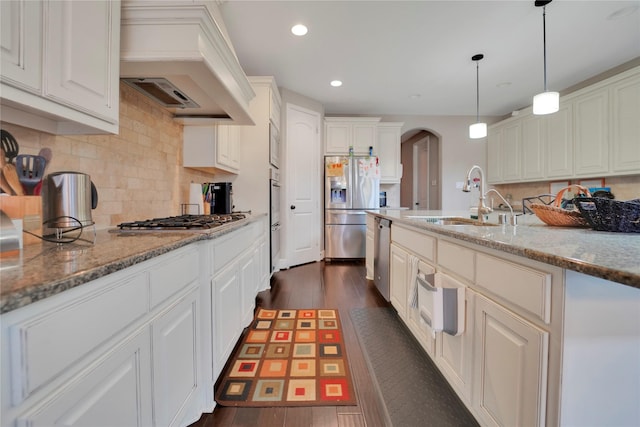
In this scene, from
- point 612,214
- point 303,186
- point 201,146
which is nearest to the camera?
point 612,214

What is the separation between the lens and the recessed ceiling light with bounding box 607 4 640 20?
7.83 feet

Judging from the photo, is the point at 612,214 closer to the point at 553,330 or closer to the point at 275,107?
the point at 553,330

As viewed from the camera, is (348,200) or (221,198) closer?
(221,198)

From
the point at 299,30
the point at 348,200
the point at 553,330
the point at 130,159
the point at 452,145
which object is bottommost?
the point at 553,330

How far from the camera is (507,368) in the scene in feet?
3.10

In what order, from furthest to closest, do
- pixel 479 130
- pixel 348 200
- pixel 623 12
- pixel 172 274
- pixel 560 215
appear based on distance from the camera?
pixel 348 200
pixel 479 130
pixel 623 12
pixel 560 215
pixel 172 274

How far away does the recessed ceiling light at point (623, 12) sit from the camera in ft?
7.83

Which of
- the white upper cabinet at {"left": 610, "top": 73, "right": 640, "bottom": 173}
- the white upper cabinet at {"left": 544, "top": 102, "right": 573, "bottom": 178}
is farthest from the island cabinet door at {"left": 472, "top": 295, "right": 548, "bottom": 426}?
the white upper cabinet at {"left": 544, "top": 102, "right": 573, "bottom": 178}

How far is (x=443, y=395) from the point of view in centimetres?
145

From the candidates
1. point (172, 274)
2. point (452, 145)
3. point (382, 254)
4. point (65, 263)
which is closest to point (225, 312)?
point (172, 274)

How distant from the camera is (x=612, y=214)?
114 cm

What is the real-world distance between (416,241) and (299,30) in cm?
229

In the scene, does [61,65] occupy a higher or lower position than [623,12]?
lower

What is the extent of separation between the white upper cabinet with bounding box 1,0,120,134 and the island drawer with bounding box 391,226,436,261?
163cm
